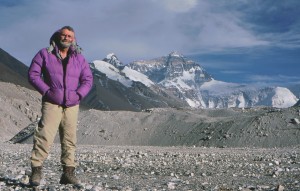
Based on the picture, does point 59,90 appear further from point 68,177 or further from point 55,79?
point 68,177

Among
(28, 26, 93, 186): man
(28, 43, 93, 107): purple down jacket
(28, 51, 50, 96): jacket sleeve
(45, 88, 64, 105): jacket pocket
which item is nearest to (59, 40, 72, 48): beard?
Answer: (28, 26, 93, 186): man

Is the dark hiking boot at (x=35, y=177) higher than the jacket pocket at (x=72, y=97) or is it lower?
lower

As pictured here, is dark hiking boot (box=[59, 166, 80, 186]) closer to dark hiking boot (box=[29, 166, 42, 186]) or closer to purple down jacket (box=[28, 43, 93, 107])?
dark hiking boot (box=[29, 166, 42, 186])

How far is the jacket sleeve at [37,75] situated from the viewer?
9.14 m

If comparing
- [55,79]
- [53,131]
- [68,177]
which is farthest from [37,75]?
[68,177]

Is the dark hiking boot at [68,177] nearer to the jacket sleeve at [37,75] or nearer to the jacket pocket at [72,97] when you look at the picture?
the jacket pocket at [72,97]

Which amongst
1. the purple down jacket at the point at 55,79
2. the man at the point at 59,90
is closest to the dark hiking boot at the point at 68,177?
the man at the point at 59,90

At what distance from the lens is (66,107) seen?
955cm

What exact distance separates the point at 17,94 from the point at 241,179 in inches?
5532

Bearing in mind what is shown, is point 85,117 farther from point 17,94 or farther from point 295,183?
point 17,94

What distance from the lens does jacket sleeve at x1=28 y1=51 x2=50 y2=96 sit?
9.14m

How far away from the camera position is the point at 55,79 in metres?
9.35

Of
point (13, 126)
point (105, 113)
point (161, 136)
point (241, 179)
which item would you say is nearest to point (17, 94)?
point (13, 126)

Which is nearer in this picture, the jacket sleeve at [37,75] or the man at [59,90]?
the jacket sleeve at [37,75]
